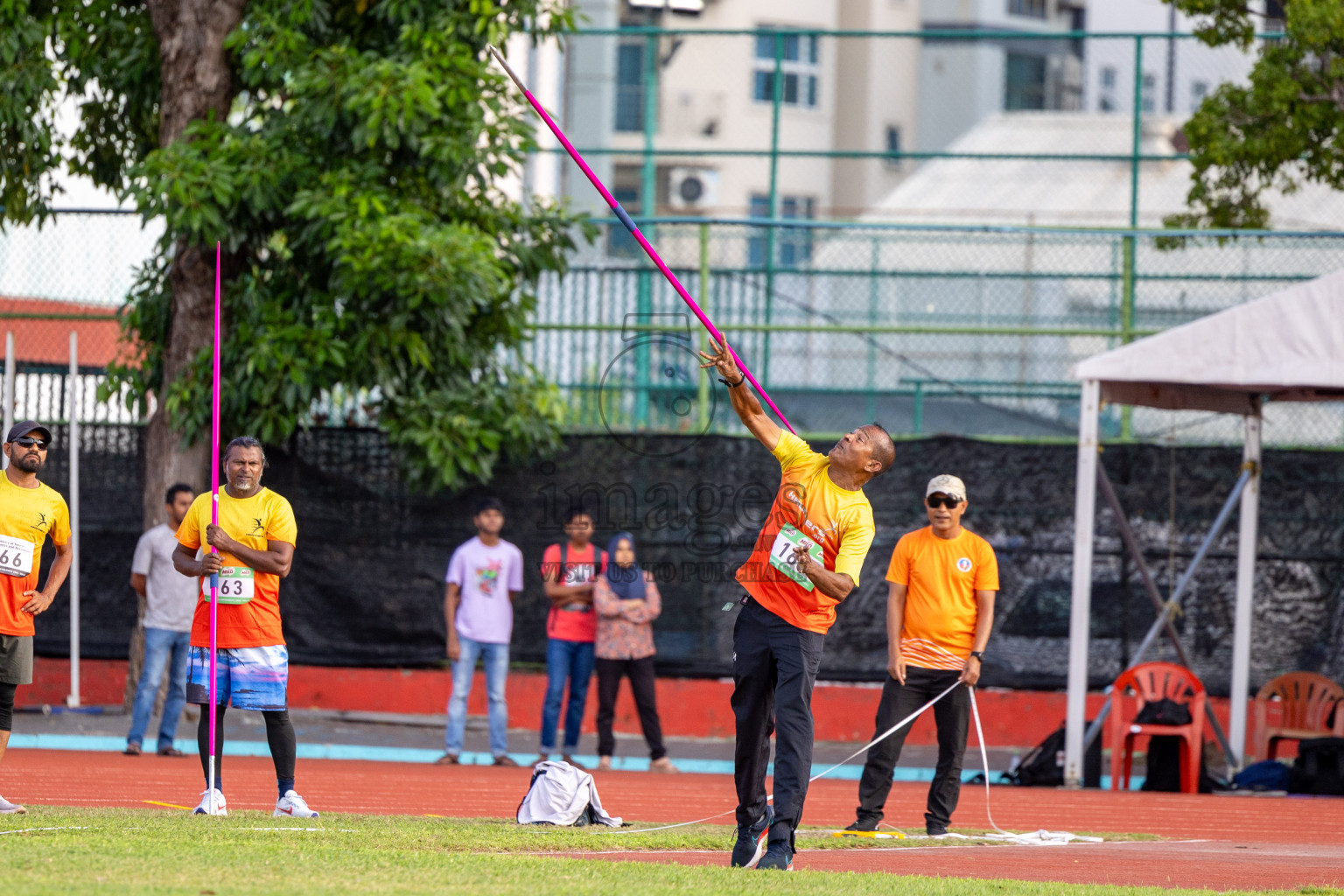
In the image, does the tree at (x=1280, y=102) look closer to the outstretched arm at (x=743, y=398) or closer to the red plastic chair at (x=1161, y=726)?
the red plastic chair at (x=1161, y=726)

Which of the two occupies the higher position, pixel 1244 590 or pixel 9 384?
pixel 9 384

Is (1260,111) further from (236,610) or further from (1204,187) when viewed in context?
(236,610)

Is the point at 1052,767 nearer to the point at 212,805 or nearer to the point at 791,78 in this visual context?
the point at 212,805

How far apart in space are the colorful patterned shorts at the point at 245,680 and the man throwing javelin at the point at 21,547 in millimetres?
904

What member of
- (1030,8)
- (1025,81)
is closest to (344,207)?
(1025,81)

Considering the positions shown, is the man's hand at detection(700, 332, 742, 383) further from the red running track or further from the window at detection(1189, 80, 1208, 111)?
the window at detection(1189, 80, 1208, 111)

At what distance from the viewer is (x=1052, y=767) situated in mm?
11773

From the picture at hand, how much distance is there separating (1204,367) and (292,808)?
6.68 meters

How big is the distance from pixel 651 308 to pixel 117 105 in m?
5.08

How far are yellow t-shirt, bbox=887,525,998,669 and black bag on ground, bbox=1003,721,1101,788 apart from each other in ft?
10.1

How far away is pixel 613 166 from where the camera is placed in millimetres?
36250

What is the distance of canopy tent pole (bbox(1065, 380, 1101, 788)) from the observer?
38.0 ft

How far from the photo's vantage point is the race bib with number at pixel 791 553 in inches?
274

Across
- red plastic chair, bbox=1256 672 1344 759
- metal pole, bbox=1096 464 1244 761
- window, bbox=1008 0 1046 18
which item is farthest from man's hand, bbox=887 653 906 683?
window, bbox=1008 0 1046 18
